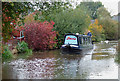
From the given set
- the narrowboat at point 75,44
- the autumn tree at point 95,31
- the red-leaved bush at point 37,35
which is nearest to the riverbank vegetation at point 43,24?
the red-leaved bush at point 37,35

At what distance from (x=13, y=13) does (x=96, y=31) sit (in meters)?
42.1

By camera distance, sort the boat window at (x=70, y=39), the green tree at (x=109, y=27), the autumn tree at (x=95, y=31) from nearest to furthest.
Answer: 1. the boat window at (x=70, y=39)
2. the autumn tree at (x=95, y=31)
3. the green tree at (x=109, y=27)

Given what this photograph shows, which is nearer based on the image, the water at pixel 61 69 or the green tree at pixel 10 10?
the green tree at pixel 10 10

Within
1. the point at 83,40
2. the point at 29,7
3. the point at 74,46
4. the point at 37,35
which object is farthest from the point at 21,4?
the point at 37,35

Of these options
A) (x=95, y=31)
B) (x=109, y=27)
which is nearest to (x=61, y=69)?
(x=95, y=31)

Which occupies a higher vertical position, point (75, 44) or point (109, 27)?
point (109, 27)

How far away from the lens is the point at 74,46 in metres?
21.7

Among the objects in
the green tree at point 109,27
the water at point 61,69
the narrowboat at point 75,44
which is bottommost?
the water at point 61,69

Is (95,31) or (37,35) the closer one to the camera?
(37,35)

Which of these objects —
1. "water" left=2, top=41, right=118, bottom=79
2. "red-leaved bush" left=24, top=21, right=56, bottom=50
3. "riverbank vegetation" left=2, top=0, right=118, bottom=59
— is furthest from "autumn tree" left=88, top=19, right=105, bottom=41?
"water" left=2, top=41, right=118, bottom=79

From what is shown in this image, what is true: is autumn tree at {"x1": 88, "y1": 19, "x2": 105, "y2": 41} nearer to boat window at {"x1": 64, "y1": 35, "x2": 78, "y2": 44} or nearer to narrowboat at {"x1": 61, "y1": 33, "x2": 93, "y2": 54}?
narrowboat at {"x1": 61, "y1": 33, "x2": 93, "y2": 54}

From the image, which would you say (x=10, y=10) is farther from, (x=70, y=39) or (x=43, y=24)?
(x=43, y=24)

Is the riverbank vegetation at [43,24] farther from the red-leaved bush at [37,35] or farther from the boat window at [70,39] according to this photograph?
the boat window at [70,39]

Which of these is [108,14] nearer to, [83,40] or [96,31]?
[96,31]
